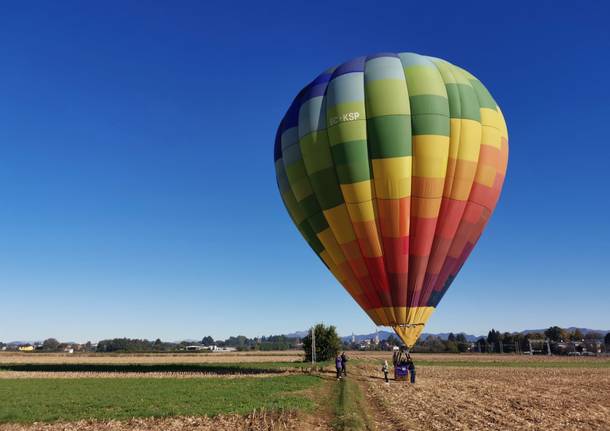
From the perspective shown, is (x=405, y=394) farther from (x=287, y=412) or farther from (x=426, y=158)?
(x=426, y=158)

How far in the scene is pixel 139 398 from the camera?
75.6ft

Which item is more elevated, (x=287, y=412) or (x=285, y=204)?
(x=285, y=204)

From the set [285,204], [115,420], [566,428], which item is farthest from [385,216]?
[115,420]

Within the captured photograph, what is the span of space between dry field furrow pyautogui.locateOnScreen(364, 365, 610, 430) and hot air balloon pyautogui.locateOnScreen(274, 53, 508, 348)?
11.5 ft

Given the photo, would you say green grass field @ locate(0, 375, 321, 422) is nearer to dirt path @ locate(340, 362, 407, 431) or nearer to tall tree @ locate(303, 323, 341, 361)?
dirt path @ locate(340, 362, 407, 431)

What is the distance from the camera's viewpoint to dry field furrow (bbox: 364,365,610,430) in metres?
15.9

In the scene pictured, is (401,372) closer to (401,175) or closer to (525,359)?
(401,175)

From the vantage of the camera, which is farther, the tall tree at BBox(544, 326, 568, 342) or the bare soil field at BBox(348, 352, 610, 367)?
the tall tree at BBox(544, 326, 568, 342)

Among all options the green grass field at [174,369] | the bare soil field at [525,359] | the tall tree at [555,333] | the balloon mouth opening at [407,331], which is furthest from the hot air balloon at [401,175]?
the tall tree at [555,333]

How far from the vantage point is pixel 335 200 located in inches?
969

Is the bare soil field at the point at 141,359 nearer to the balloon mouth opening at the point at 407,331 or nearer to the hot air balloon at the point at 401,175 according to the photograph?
the balloon mouth opening at the point at 407,331

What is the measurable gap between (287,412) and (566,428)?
9.79 metres

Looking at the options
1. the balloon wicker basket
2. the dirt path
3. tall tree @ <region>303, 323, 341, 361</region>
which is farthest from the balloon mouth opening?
tall tree @ <region>303, 323, 341, 361</region>

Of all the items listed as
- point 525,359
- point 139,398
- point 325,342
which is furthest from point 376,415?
point 525,359
